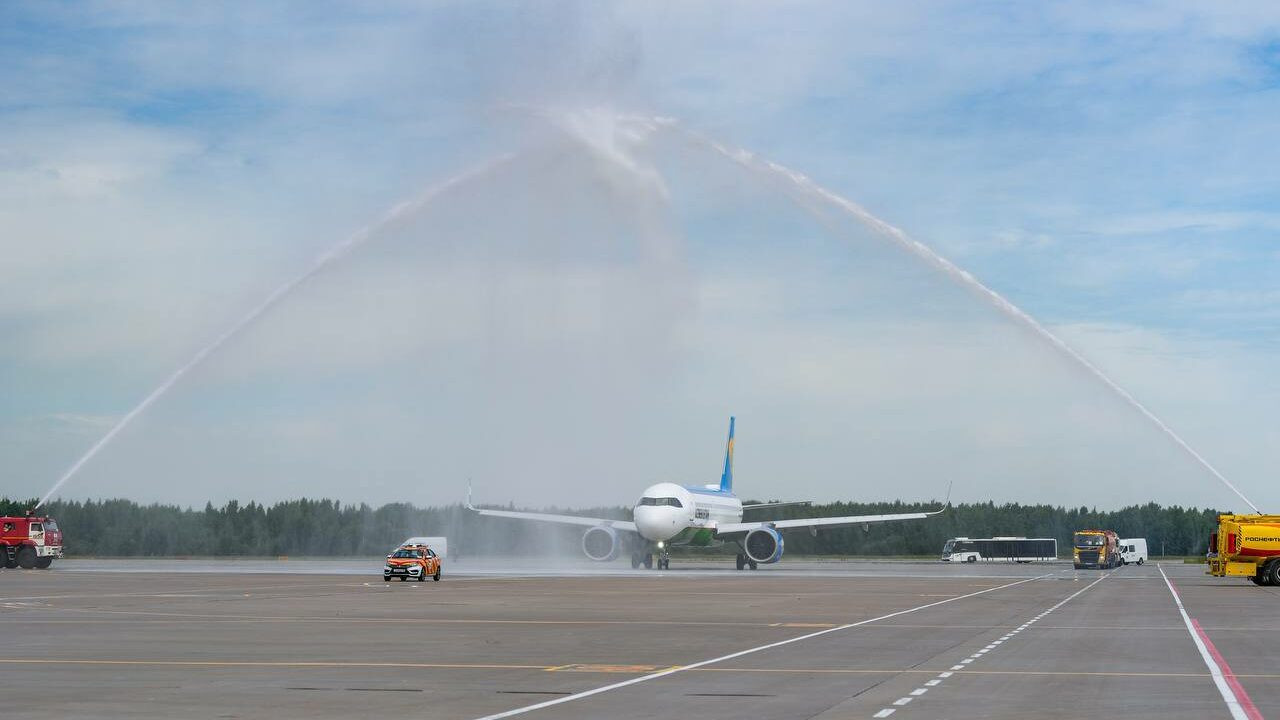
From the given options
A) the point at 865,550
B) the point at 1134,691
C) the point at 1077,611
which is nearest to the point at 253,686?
the point at 1134,691

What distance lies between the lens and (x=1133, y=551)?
15538 centimetres

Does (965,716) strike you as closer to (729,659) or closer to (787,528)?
(729,659)

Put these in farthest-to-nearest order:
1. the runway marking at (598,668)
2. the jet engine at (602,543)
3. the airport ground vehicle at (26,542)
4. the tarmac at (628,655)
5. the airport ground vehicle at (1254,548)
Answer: the jet engine at (602,543)
the airport ground vehicle at (26,542)
the airport ground vehicle at (1254,548)
the runway marking at (598,668)
the tarmac at (628,655)

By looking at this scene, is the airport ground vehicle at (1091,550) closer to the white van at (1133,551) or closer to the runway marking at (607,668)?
the white van at (1133,551)

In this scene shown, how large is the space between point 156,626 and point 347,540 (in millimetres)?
121180

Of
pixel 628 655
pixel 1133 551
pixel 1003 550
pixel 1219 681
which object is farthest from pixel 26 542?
pixel 1133 551

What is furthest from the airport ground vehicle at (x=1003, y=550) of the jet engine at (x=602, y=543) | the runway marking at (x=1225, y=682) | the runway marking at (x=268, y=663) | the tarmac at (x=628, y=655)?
the runway marking at (x=268, y=663)

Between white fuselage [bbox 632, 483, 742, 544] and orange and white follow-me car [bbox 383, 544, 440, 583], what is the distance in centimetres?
1978

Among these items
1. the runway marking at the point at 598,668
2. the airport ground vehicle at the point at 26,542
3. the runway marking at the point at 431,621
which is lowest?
the airport ground vehicle at the point at 26,542

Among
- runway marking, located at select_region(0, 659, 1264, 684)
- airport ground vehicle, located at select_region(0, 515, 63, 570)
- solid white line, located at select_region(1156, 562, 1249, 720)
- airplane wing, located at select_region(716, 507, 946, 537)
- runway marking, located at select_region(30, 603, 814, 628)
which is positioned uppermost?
airplane wing, located at select_region(716, 507, 946, 537)

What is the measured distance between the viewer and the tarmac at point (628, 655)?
19.9 m

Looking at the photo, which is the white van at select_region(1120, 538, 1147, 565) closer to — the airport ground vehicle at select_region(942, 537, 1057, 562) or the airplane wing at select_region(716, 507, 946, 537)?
the airport ground vehicle at select_region(942, 537, 1057, 562)

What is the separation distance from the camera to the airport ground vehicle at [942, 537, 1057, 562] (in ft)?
500

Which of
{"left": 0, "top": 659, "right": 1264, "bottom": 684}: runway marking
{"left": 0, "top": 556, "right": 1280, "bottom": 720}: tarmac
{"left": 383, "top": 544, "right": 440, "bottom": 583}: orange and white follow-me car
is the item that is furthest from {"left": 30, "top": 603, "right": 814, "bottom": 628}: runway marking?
{"left": 383, "top": 544, "right": 440, "bottom": 583}: orange and white follow-me car
